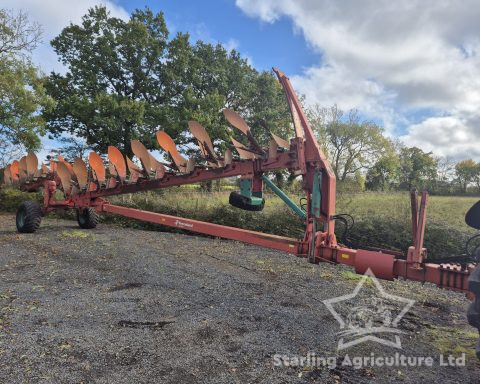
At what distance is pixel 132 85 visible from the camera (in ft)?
79.7

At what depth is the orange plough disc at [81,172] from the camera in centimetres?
867

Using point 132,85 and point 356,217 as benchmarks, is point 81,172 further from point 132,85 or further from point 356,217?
point 132,85

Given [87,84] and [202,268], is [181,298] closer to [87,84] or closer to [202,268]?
[202,268]

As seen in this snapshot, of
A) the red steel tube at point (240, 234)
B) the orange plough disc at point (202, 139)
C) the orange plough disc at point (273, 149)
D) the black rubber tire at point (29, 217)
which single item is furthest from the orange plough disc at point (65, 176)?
the orange plough disc at point (273, 149)

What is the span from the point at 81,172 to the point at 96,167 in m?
0.75

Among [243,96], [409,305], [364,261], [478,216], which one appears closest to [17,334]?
[364,261]

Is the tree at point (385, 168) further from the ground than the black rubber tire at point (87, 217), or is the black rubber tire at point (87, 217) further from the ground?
the tree at point (385, 168)

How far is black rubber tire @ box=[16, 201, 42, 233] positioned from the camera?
9.49 m

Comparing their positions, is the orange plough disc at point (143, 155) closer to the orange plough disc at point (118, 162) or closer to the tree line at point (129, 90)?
the orange plough disc at point (118, 162)

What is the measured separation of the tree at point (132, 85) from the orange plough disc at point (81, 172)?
1280cm

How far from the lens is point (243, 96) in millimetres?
26828

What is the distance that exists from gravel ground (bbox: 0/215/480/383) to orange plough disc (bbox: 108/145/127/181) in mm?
1670

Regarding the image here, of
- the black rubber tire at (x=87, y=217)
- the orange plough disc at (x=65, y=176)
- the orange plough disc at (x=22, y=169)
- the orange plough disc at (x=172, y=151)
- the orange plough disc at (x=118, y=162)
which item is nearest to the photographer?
the orange plough disc at (x=172, y=151)

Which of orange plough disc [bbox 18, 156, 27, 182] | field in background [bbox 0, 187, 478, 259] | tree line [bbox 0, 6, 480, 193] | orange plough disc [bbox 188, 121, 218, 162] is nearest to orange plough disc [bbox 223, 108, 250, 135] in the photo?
orange plough disc [bbox 188, 121, 218, 162]
